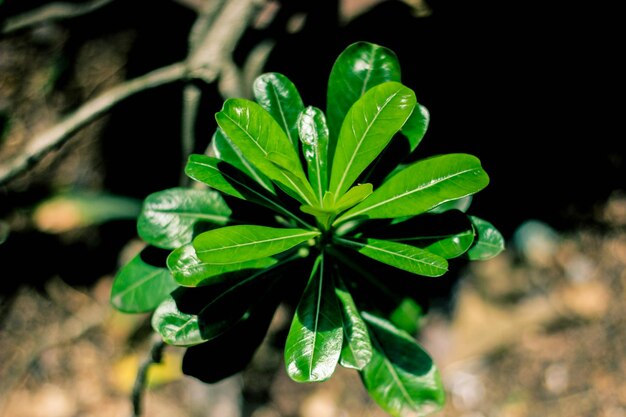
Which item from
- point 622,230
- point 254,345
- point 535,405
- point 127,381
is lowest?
point 535,405

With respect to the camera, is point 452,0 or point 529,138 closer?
point 452,0

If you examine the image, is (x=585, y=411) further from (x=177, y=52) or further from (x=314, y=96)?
(x=177, y=52)

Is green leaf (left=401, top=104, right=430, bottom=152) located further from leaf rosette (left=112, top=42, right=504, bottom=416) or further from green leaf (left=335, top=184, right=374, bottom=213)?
green leaf (left=335, top=184, right=374, bottom=213)

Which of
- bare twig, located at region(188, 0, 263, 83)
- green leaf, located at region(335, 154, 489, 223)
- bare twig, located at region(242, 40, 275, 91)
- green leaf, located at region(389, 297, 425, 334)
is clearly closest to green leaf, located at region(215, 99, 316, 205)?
green leaf, located at region(335, 154, 489, 223)

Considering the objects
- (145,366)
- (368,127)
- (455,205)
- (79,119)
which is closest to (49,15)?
(79,119)

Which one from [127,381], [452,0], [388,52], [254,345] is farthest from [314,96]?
[127,381]

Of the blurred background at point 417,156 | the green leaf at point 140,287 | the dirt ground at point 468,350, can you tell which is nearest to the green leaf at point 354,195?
the green leaf at point 140,287

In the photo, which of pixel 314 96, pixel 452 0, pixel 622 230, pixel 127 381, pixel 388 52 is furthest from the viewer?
pixel 622 230

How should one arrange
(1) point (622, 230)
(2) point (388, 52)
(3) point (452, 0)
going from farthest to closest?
(1) point (622, 230) → (3) point (452, 0) → (2) point (388, 52)
